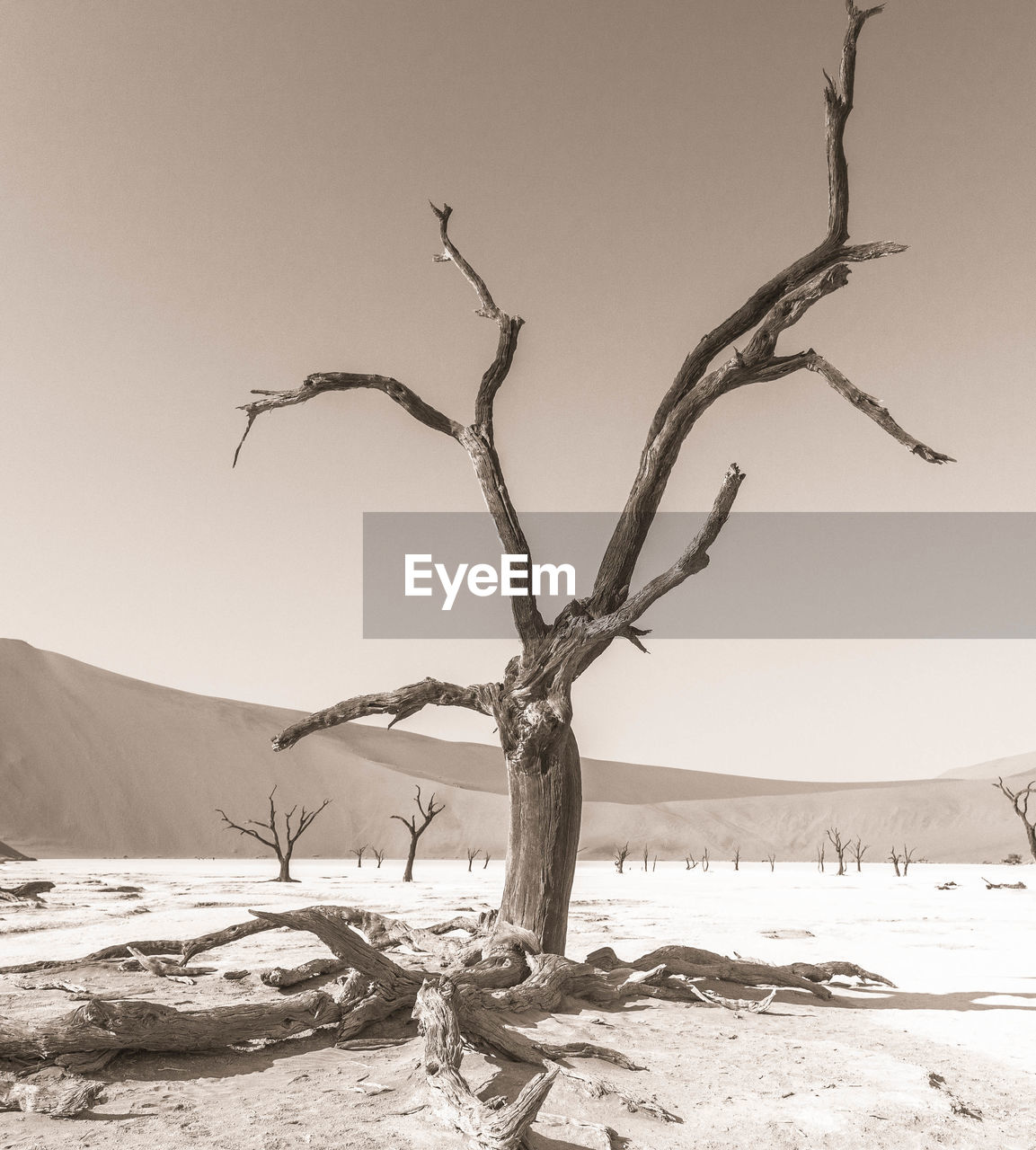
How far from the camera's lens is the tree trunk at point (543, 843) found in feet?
23.7

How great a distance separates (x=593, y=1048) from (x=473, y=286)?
21.1 ft

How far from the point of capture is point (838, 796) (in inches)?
4077

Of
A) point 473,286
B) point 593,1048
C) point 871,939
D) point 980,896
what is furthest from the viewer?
point 980,896

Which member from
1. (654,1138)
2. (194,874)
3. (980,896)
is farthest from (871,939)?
(194,874)

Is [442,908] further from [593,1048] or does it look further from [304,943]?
[593,1048]

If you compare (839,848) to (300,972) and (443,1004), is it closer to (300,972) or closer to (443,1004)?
(300,972)

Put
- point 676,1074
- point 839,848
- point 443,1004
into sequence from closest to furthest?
point 443,1004
point 676,1074
point 839,848

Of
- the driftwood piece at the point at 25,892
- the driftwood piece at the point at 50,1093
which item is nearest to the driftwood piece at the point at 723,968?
the driftwood piece at the point at 50,1093

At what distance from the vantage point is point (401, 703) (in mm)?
7438

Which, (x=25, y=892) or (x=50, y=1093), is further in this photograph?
(x=25, y=892)

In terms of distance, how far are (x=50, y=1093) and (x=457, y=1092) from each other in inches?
75.2

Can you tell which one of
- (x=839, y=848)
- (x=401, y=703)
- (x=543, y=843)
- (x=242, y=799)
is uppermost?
(x=242, y=799)

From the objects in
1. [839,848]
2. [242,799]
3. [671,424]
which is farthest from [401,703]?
[242,799]

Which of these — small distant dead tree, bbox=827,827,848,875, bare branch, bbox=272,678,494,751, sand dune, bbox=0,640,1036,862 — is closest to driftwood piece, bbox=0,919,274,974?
bare branch, bbox=272,678,494,751
